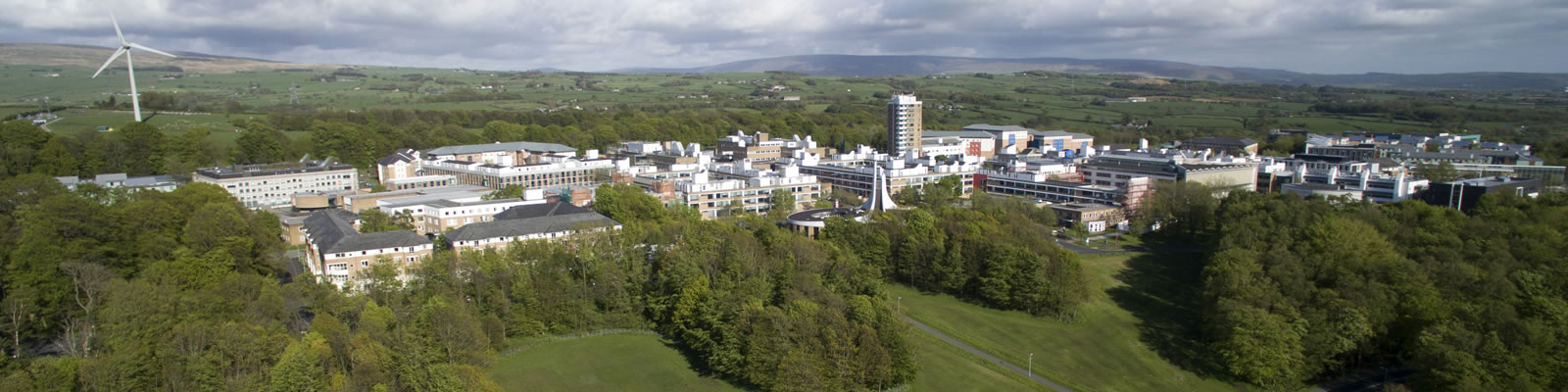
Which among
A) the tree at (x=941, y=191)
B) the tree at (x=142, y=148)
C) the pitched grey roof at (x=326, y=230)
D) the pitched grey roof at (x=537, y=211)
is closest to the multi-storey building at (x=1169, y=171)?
the tree at (x=941, y=191)

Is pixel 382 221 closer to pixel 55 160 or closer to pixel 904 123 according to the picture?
pixel 55 160

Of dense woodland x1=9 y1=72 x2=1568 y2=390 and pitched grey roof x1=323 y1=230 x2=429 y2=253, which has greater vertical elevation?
pitched grey roof x1=323 y1=230 x2=429 y2=253

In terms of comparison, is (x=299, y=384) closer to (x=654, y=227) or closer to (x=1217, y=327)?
(x=654, y=227)

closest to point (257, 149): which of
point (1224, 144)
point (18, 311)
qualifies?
point (18, 311)

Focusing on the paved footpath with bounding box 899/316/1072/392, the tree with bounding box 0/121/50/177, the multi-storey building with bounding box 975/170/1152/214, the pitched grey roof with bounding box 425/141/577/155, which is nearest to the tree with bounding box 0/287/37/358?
the paved footpath with bounding box 899/316/1072/392

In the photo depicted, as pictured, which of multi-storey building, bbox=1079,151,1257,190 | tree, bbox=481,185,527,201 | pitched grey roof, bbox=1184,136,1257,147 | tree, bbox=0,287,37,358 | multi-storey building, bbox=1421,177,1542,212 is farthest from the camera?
pitched grey roof, bbox=1184,136,1257,147

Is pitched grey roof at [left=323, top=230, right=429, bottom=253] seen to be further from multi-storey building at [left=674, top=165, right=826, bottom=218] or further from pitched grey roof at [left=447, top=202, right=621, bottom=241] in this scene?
multi-storey building at [left=674, top=165, right=826, bottom=218]

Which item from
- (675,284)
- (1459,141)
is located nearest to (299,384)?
(675,284)

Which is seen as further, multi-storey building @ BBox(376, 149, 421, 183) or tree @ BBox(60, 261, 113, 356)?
multi-storey building @ BBox(376, 149, 421, 183)
